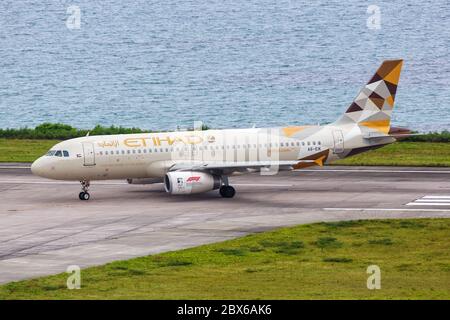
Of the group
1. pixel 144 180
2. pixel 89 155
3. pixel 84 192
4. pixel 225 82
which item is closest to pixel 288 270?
pixel 89 155

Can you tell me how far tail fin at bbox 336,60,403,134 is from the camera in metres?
67.2

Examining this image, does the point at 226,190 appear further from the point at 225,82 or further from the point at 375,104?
the point at 225,82

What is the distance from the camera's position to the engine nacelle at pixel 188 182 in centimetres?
6088

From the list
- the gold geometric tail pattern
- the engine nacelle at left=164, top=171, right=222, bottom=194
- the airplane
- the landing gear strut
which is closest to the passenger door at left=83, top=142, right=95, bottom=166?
the airplane

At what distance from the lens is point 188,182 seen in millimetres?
61031

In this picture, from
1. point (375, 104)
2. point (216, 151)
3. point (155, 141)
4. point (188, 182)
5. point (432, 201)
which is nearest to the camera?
point (432, 201)

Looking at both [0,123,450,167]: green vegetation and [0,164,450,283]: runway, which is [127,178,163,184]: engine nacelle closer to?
[0,164,450,283]: runway

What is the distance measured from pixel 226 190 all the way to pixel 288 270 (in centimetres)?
2143

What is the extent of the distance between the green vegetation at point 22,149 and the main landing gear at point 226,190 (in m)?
24.1

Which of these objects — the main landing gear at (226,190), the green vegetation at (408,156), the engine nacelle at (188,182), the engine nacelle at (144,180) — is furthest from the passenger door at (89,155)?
the green vegetation at (408,156)

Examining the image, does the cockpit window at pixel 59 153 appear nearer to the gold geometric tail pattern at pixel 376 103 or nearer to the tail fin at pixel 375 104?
the tail fin at pixel 375 104

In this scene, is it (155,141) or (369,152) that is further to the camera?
(369,152)

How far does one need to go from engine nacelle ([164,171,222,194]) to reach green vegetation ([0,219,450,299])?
10.6 meters
